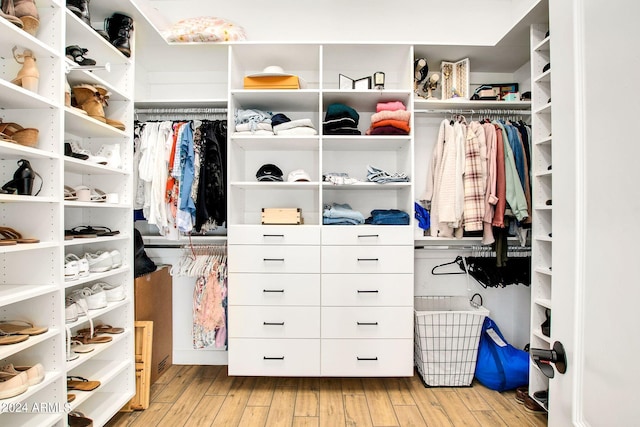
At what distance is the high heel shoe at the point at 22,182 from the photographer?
1299 millimetres

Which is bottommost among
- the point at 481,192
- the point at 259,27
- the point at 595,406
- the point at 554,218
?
the point at 595,406

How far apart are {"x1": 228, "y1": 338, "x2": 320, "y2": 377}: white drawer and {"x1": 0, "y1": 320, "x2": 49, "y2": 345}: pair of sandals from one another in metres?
1.04

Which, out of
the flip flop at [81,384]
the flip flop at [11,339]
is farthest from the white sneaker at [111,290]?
the flip flop at [11,339]

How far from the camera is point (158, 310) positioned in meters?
2.38

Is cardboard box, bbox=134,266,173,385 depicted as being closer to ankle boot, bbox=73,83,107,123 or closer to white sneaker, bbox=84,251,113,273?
white sneaker, bbox=84,251,113,273

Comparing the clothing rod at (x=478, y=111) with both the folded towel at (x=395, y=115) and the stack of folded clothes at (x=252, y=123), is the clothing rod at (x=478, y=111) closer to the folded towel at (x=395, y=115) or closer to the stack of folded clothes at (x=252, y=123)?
the folded towel at (x=395, y=115)

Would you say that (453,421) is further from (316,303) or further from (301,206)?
(301,206)

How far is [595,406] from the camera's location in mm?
491

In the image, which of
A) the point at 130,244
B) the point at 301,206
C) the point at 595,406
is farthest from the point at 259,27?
the point at 595,406

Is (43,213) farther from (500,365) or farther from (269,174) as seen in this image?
(500,365)

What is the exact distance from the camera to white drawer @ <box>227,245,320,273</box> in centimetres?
214

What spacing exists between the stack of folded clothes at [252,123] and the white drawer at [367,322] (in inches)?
49.1

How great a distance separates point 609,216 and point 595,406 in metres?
0.28

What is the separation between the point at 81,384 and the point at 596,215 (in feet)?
7.05
